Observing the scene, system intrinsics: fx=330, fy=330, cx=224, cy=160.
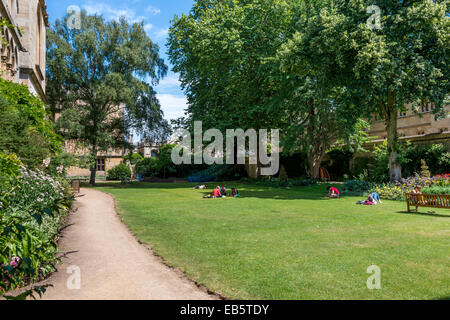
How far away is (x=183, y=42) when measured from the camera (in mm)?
30484

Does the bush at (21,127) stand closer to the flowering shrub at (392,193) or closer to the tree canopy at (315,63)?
the tree canopy at (315,63)

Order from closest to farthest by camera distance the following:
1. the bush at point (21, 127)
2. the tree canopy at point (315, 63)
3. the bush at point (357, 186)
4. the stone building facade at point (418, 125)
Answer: the bush at point (21, 127) < the tree canopy at point (315, 63) < the bush at point (357, 186) < the stone building facade at point (418, 125)

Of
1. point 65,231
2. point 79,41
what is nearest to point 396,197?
point 65,231

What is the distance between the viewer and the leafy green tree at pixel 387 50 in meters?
17.2

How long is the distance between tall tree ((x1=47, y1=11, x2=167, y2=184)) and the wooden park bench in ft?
82.2

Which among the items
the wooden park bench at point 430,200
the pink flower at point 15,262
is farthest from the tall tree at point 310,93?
the pink flower at point 15,262

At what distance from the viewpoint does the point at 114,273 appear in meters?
5.65

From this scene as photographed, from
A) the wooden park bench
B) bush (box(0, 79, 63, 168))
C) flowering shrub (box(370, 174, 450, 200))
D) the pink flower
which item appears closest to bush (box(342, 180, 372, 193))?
flowering shrub (box(370, 174, 450, 200))

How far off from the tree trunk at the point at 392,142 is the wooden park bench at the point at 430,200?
848 cm

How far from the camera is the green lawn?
4895 mm

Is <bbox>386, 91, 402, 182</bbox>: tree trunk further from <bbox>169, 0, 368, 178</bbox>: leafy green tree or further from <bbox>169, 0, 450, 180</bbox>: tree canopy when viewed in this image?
<bbox>169, 0, 368, 178</bbox>: leafy green tree

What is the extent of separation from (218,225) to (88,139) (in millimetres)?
24961

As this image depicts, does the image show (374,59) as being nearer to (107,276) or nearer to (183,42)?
(107,276)
